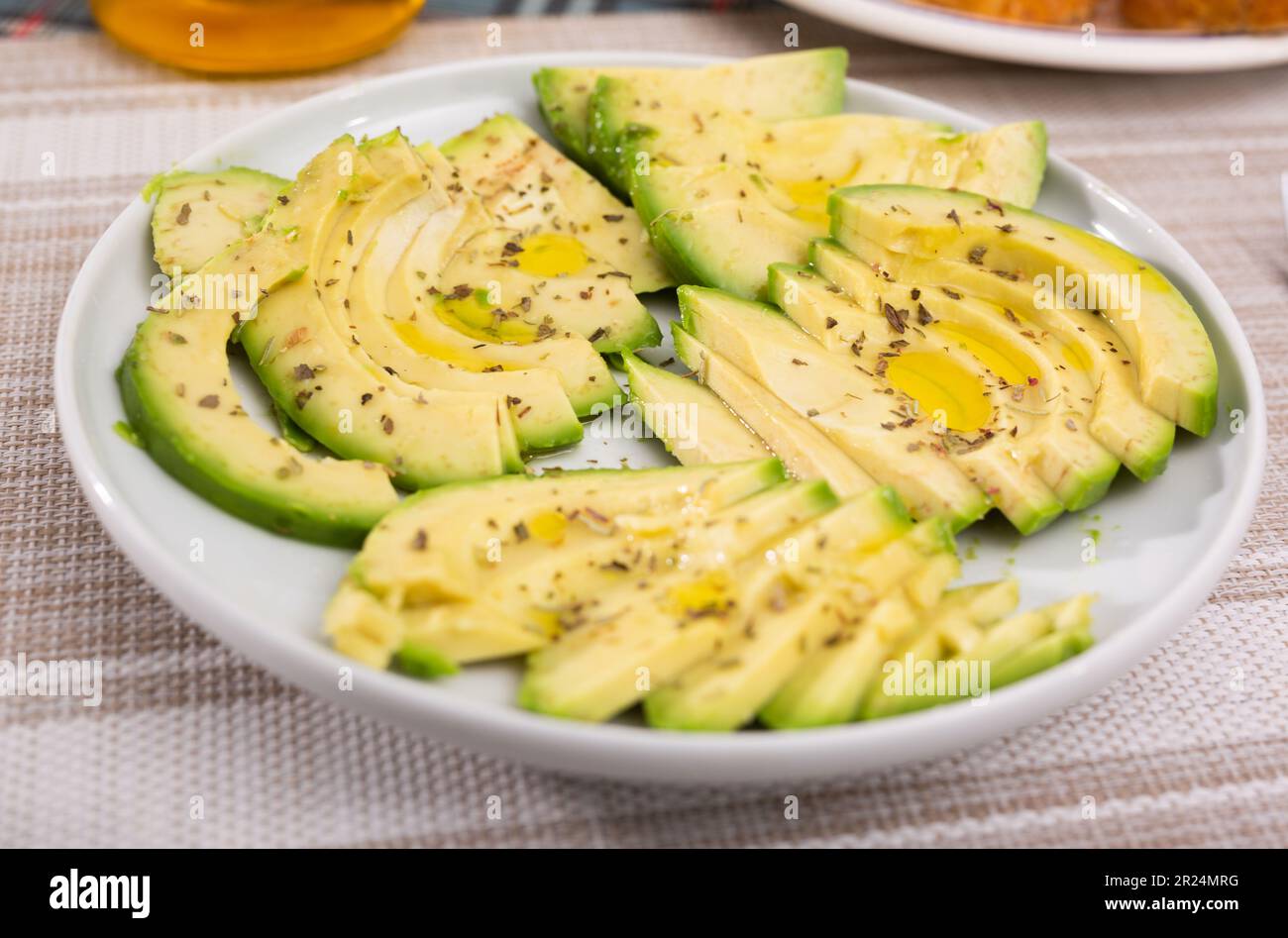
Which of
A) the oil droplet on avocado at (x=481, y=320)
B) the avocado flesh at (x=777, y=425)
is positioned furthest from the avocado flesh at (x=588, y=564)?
the oil droplet on avocado at (x=481, y=320)

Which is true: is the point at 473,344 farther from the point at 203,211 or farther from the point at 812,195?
the point at 812,195

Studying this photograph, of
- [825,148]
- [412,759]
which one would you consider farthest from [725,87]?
[412,759]

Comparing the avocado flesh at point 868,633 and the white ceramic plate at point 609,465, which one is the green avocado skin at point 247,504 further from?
the avocado flesh at point 868,633

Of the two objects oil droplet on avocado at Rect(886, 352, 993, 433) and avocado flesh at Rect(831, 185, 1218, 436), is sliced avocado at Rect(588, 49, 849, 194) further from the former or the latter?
oil droplet on avocado at Rect(886, 352, 993, 433)

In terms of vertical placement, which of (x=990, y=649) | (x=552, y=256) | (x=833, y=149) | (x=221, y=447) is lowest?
(x=990, y=649)

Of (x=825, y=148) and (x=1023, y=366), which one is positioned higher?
(x=825, y=148)

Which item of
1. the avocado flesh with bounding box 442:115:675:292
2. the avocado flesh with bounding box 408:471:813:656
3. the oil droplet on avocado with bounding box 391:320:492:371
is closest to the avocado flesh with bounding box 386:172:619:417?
the oil droplet on avocado with bounding box 391:320:492:371
